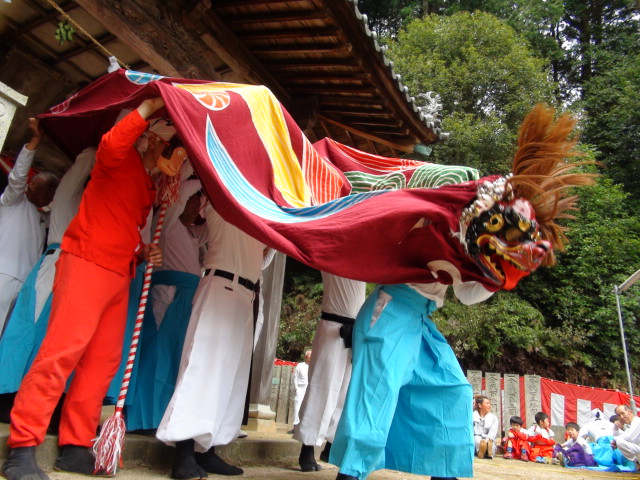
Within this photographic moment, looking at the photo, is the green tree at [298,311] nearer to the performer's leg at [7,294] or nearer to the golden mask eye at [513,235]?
the performer's leg at [7,294]

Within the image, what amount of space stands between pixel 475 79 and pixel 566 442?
555 inches

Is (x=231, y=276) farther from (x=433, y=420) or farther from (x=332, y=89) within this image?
(x=332, y=89)

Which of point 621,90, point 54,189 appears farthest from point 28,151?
point 621,90

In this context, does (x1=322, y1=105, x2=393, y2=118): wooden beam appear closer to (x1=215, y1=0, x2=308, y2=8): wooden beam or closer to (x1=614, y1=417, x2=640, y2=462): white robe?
(x1=215, y1=0, x2=308, y2=8): wooden beam

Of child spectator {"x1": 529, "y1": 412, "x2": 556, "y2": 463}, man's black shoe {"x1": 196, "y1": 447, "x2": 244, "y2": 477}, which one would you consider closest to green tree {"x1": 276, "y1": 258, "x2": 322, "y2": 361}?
child spectator {"x1": 529, "y1": 412, "x2": 556, "y2": 463}

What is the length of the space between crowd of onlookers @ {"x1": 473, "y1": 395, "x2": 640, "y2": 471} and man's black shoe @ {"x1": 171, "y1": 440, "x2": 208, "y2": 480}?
24.4 feet

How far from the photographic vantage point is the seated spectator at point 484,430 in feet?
30.6

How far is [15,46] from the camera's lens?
15.4 ft

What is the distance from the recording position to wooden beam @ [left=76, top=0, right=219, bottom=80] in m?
3.90

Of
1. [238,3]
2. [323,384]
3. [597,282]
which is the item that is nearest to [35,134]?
[238,3]

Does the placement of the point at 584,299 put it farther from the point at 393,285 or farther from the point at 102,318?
the point at 102,318

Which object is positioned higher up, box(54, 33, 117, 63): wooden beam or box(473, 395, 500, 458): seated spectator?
box(54, 33, 117, 63): wooden beam

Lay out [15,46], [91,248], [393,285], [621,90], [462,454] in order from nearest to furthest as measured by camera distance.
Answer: [91,248] < [462,454] < [393,285] < [15,46] < [621,90]

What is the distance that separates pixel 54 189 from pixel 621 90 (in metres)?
24.7
